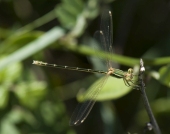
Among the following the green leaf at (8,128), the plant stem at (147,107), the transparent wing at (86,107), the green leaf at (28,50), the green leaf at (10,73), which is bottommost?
the plant stem at (147,107)

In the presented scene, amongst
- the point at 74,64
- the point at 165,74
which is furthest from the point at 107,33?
the point at 74,64

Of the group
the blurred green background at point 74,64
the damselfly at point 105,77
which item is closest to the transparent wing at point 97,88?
the damselfly at point 105,77

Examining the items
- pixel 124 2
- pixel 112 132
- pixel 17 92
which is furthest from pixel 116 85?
pixel 124 2

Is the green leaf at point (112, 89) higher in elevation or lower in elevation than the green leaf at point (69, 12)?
lower

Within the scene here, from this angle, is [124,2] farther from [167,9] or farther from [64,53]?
[64,53]

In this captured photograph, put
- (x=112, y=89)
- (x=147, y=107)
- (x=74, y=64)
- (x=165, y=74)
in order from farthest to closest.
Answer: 1. (x=74, y=64)
2. (x=112, y=89)
3. (x=165, y=74)
4. (x=147, y=107)

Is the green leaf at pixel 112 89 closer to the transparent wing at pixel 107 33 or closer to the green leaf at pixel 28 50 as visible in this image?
the transparent wing at pixel 107 33

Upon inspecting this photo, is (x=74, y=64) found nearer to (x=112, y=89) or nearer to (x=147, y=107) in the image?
(x=112, y=89)
